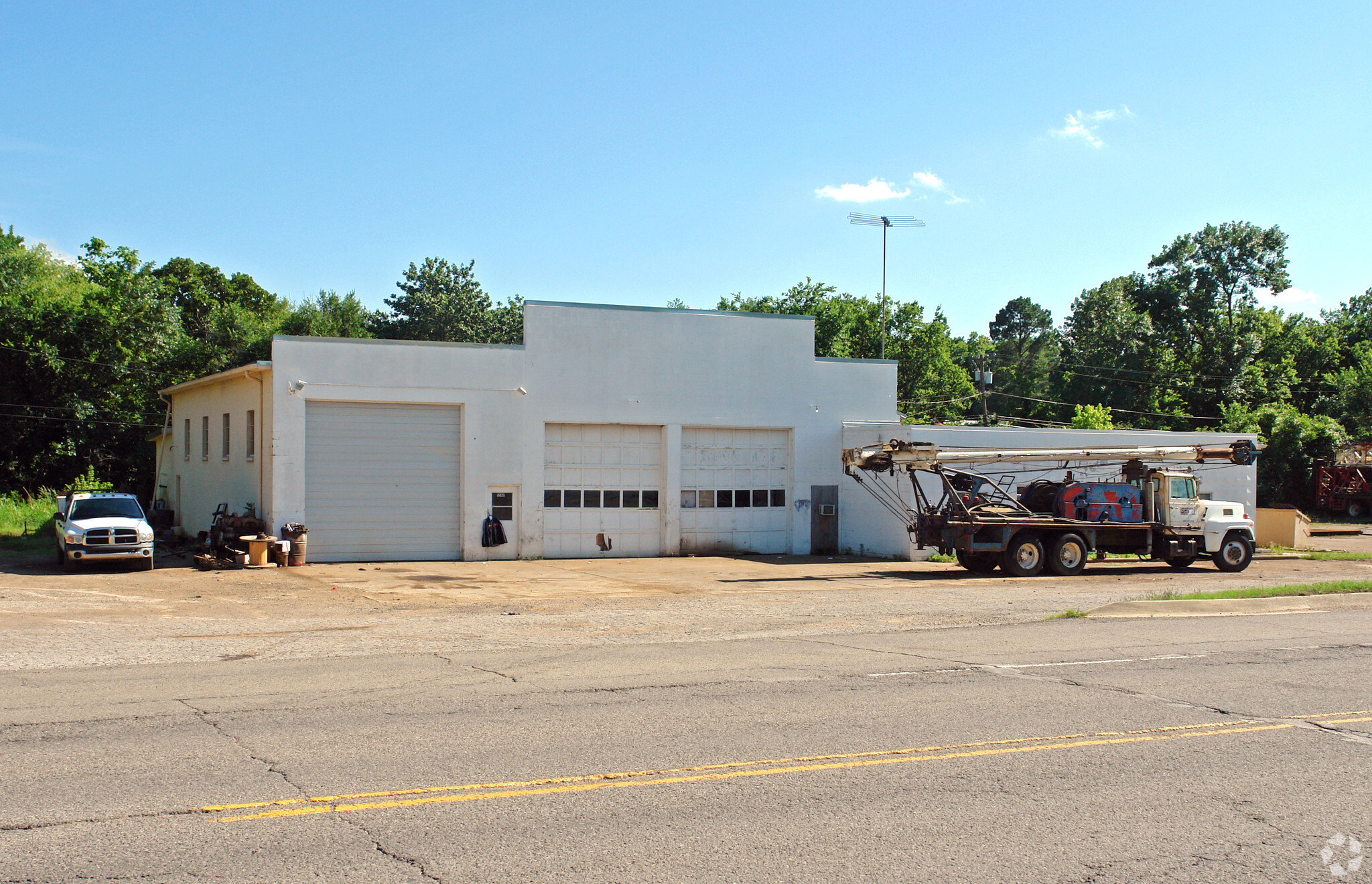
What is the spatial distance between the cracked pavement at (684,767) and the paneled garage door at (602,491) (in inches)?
595

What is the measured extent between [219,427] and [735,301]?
52798mm

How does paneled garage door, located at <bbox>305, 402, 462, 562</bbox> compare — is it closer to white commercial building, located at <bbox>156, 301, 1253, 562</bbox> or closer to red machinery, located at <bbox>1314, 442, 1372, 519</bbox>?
white commercial building, located at <bbox>156, 301, 1253, 562</bbox>

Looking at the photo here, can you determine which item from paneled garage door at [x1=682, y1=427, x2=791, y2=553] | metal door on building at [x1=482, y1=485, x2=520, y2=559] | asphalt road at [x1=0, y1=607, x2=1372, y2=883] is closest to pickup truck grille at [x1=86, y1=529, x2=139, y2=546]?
metal door on building at [x1=482, y1=485, x2=520, y2=559]

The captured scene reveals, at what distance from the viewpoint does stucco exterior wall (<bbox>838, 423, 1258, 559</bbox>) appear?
1070 inches

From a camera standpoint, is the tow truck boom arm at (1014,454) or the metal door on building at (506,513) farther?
the metal door on building at (506,513)

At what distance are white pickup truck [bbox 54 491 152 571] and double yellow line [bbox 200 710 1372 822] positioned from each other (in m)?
18.5

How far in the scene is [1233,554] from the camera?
84.6 ft

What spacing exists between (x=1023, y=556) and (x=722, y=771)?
1861 centimetres

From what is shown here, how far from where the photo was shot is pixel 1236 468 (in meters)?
30.9

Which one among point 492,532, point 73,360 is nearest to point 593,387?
point 492,532

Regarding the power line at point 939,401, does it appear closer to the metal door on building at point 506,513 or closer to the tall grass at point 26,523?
the metal door on building at point 506,513

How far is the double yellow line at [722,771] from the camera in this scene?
604 cm

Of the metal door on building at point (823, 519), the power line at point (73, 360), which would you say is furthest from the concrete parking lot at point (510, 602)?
→ the power line at point (73, 360)

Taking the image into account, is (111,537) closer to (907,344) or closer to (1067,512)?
(1067,512)
